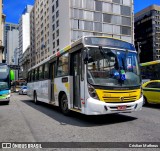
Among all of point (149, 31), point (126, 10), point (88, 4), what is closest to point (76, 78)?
point (88, 4)

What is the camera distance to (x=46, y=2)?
76062 millimetres

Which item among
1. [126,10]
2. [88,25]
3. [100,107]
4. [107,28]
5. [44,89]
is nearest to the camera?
[100,107]

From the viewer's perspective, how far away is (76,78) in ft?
30.9

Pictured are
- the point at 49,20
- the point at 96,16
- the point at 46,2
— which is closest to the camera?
the point at 96,16

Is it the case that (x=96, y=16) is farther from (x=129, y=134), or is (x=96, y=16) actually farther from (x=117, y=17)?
(x=129, y=134)

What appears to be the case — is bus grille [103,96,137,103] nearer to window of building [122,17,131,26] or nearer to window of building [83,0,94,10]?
window of building [83,0,94,10]

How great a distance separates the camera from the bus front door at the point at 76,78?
9109mm

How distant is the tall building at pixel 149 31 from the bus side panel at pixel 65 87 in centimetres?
9901

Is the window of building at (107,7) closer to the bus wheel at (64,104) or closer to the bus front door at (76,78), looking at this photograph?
the bus wheel at (64,104)

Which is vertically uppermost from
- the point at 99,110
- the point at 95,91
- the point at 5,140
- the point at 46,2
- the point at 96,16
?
the point at 46,2

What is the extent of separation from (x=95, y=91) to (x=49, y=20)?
6547 cm

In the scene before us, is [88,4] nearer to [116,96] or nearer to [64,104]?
[64,104]

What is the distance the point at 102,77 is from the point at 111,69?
46 cm

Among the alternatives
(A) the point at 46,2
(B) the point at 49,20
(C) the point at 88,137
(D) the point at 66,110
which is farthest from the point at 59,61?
(A) the point at 46,2
